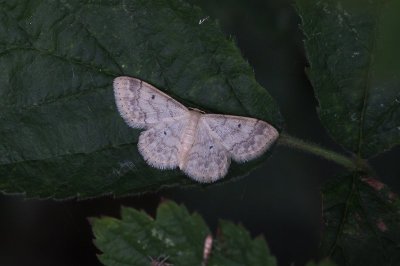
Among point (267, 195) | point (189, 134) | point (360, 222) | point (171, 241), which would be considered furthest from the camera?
point (267, 195)

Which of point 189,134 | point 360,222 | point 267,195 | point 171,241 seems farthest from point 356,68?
point 267,195

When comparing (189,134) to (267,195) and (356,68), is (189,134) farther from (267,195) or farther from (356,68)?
(267,195)

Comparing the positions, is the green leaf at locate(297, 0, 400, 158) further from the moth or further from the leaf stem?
the moth

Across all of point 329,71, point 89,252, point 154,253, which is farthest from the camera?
point 89,252

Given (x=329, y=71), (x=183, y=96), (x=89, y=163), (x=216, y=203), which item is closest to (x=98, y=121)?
(x=89, y=163)

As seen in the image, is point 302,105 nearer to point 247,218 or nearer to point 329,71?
point 247,218
